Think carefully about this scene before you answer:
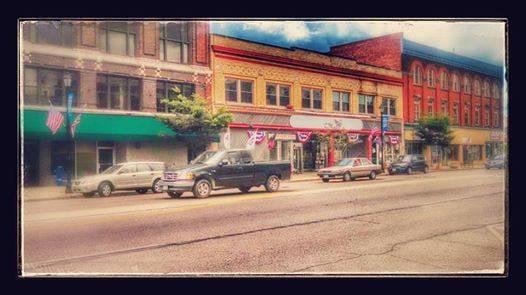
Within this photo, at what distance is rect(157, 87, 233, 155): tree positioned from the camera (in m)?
7.88

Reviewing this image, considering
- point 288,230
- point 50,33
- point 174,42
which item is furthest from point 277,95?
point 50,33

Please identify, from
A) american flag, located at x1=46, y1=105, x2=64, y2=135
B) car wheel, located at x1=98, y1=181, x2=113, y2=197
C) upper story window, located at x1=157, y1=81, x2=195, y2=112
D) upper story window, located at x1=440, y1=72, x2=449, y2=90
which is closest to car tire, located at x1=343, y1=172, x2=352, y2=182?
upper story window, located at x1=440, y1=72, x2=449, y2=90

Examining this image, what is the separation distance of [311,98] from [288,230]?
7.93ft

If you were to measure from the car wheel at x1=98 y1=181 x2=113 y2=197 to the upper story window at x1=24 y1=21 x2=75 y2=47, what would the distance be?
2.35m

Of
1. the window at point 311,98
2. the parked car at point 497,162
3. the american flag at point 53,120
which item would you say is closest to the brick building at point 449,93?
the parked car at point 497,162

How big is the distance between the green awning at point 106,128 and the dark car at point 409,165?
4230 millimetres

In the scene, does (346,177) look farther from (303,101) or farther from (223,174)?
(223,174)

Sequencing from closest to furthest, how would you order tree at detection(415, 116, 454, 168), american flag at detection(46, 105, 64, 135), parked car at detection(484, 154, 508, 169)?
american flag at detection(46, 105, 64, 135), parked car at detection(484, 154, 508, 169), tree at detection(415, 116, 454, 168)

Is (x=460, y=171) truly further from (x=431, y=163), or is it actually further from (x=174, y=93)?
(x=174, y=93)

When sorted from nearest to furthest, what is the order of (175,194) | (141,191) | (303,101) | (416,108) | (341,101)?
(141,191), (175,194), (303,101), (341,101), (416,108)

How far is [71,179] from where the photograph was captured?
763 cm

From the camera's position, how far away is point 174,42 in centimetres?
790

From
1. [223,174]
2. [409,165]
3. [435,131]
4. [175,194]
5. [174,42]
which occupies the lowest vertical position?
[175,194]

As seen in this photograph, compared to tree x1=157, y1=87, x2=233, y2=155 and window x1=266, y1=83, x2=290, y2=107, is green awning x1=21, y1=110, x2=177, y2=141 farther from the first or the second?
window x1=266, y1=83, x2=290, y2=107
